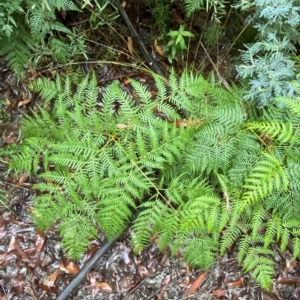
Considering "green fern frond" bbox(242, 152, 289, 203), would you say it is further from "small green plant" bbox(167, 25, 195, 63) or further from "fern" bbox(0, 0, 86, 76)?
"fern" bbox(0, 0, 86, 76)

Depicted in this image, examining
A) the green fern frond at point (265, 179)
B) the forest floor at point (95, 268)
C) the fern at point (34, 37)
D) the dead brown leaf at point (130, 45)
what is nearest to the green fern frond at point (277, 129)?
the green fern frond at point (265, 179)

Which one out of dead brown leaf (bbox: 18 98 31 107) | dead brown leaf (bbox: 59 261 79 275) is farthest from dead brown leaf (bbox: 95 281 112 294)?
dead brown leaf (bbox: 18 98 31 107)

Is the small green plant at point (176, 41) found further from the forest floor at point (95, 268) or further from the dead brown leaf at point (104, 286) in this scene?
the dead brown leaf at point (104, 286)

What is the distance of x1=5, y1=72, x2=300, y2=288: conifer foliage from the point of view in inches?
105

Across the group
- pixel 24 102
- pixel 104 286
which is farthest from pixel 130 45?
pixel 104 286

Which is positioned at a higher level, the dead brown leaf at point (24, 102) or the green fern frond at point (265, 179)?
the dead brown leaf at point (24, 102)

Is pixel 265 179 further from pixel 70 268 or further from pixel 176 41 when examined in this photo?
pixel 70 268

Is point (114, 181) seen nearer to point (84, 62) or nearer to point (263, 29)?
point (84, 62)

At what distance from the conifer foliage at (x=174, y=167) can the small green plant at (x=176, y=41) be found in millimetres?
422

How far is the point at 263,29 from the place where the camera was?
2.79 metres

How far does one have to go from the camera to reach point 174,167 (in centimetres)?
290

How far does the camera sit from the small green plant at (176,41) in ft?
10.4

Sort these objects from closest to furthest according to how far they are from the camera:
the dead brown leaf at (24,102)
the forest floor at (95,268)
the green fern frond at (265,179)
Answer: the green fern frond at (265,179) → the forest floor at (95,268) → the dead brown leaf at (24,102)

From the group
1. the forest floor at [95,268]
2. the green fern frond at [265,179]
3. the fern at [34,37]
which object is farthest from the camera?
the forest floor at [95,268]
